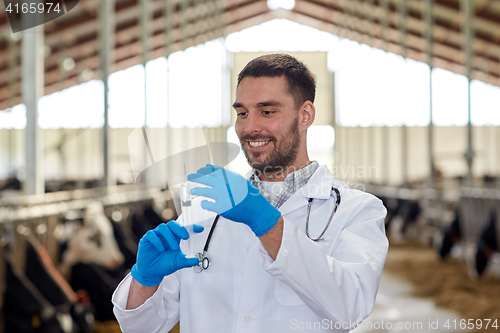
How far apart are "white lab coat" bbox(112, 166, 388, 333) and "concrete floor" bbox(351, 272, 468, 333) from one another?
2.06m

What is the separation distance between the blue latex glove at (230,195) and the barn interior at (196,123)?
41mm

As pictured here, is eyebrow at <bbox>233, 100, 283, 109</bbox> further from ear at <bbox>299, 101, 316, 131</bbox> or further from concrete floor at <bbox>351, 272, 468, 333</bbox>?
concrete floor at <bbox>351, 272, 468, 333</bbox>

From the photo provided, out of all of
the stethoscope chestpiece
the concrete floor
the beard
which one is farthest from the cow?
the beard

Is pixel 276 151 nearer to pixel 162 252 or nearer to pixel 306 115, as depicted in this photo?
pixel 306 115

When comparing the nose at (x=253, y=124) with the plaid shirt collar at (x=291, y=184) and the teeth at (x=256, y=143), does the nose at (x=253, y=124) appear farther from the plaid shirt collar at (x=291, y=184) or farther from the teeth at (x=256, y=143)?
Result: the plaid shirt collar at (x=291, y=184)

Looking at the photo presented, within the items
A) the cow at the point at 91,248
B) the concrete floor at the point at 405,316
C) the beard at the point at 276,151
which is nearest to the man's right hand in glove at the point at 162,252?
the beard at the point at 276,151

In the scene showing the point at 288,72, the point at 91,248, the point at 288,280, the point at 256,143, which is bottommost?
the point at 91,248

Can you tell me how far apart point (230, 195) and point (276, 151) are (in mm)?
229

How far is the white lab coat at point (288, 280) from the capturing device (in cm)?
89

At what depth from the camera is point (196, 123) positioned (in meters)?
0.84

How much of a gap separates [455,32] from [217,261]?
423 inches

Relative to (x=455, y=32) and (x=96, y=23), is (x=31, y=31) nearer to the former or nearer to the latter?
(x=96, y=23)

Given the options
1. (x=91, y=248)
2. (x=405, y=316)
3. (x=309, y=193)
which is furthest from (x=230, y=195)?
(x=405, y=316)

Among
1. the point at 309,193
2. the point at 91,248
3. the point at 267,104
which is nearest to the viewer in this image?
the point at 267,104
